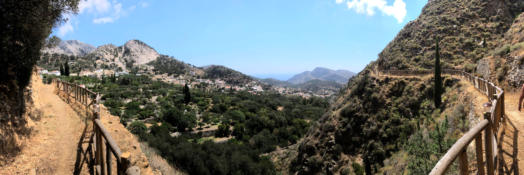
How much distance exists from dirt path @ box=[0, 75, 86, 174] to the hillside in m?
12.8

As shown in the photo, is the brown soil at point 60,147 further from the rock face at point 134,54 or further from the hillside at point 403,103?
the rock face at point 134,54

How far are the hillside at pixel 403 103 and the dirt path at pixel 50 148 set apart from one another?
12770 millimetres

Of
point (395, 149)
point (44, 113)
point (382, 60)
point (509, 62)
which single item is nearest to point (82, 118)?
point (44, 113)

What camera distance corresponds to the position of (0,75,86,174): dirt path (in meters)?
6.06

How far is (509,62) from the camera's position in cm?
1788

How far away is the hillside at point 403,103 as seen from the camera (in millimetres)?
20562

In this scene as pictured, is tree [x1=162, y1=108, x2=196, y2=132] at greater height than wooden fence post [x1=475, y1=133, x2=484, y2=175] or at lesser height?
lesser

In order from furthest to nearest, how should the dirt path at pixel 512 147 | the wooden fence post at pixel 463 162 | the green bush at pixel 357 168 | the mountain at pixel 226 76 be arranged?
the mountain at pixel 226 76 < the green bush at pixel 357 168 < the dirt path at pixel 512 147 < the wooden fence post at pixel 463 162

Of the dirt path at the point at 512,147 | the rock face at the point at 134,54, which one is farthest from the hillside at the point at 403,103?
the rock face at the point at 134,54

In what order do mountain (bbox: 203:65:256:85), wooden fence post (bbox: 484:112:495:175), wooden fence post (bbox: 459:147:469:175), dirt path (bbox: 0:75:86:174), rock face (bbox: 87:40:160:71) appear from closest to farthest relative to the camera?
wooden fence post (bbox: 459:147:469:175) → wooden fence post (bbox: 484:112:495:175) → dirt path (bbox: 0:75:86:174) → rock face (bbox: 87:40:160:71) → mountain (bbox: 203:65:256:85)

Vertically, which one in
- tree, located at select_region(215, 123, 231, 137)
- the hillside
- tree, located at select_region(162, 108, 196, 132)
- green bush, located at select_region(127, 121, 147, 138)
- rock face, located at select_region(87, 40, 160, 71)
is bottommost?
tree, located at select_region(215, 123, 231, 137)

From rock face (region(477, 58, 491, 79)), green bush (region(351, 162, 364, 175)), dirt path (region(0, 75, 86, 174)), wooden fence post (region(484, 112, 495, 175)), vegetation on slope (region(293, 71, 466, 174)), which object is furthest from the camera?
vegetation on slope (region(293, 71, 466, 174))

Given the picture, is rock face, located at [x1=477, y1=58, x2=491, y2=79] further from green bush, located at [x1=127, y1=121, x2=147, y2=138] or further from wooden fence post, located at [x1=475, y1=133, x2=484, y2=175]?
green bush, located at [x1=127, y1=121, x2=147, y2=138]

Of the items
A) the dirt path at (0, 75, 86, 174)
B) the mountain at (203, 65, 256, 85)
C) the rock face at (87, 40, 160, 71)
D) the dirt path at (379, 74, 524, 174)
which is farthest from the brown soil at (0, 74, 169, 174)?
the mountain at (203, 65, 256, 85)
